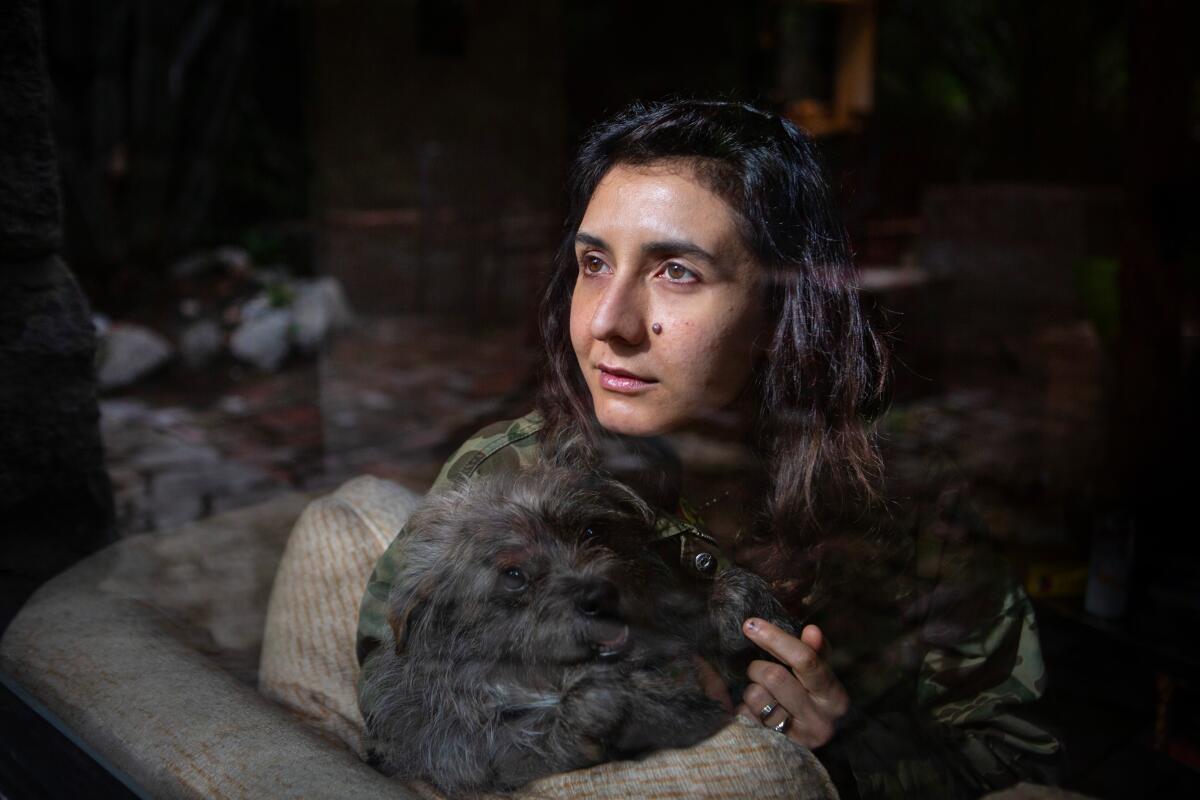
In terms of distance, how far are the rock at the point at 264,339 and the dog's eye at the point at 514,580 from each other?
2715 millimetres

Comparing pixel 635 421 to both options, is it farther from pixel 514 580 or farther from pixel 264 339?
pixel 264 339

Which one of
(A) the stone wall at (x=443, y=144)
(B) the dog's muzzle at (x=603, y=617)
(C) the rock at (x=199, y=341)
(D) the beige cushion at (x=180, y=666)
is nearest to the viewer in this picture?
(B) the dog's muzzle at (x=603, y=617)

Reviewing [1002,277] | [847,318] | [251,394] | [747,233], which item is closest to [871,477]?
[847,318]

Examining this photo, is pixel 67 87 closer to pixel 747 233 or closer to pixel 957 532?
pixel 747 233

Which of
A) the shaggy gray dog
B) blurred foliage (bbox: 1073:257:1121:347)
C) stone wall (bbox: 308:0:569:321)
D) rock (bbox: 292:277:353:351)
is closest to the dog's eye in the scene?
the shaggy gray dog

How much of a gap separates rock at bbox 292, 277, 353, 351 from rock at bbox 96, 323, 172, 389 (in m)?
0.47

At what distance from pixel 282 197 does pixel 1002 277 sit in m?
2.71

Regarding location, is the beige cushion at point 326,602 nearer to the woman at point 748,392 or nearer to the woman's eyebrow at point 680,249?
the woman at point 748,392

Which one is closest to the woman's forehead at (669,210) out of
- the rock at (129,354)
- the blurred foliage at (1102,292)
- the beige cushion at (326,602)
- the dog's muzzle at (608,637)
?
the dog's muzzle at (608,637)

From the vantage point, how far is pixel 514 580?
106 centimetres

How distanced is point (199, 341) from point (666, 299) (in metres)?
2.91

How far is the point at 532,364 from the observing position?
154 centimetres

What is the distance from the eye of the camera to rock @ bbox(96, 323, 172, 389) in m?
3.05

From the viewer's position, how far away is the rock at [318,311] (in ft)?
11.1
